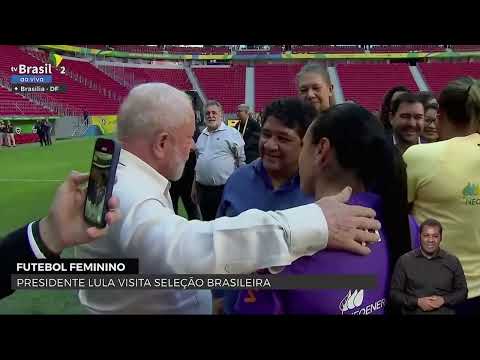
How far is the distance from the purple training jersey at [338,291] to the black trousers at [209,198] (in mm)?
2272

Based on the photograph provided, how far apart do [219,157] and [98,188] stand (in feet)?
7.60

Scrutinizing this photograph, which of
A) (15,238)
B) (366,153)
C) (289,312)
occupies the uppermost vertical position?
(366,153)

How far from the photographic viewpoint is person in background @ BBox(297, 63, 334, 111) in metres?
2.00

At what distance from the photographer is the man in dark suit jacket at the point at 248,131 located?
346cm

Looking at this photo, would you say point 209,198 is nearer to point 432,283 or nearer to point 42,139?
point 432,283

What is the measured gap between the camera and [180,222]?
2.81ft

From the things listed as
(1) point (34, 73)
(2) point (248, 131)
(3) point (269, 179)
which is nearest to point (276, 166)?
(3) point (269, 179)

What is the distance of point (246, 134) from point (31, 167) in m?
3.97

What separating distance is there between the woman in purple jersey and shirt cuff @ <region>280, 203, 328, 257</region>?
0.04 meters

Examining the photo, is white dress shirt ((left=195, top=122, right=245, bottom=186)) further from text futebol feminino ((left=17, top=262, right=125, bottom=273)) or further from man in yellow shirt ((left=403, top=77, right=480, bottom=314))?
man in yellow shirt ((left=403, top=77, right=480, bottom=314))

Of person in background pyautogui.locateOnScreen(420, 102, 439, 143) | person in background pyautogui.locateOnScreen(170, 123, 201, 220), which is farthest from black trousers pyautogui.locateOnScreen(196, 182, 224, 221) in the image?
person in background pyautogui.locateOnScreen(420, 102, 439, 143)

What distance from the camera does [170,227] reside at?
84 centimetres
